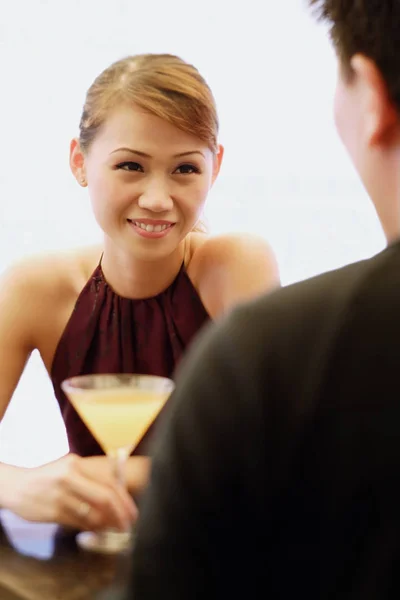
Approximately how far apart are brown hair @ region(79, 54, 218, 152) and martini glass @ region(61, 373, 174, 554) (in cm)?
68

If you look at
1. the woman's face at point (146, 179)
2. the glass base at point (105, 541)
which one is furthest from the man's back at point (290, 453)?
the woman's face at point (146, 179)

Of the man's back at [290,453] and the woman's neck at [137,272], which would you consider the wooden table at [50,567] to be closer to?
the man's back at [290,453]

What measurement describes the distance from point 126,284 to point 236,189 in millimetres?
1334

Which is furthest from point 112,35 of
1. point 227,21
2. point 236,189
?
point 236,189

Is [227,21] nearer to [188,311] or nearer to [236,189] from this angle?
[236,189]

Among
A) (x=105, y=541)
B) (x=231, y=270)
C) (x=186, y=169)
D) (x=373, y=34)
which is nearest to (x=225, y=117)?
(x=231, y=270)

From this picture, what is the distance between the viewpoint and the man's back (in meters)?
0.67

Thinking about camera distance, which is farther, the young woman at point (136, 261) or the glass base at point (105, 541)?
the young woman at point (136, 261)

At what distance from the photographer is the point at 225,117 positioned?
3.34 metres

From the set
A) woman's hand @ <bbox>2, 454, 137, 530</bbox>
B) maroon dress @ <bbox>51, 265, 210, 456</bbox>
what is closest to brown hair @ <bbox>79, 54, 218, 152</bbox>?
maroon dress @ <bbox>51, 265, 210, 456</bbox>

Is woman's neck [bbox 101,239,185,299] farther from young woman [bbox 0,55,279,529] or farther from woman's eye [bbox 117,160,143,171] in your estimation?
woman's eye [bbox 117,160,143,171]

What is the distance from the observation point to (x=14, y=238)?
3664mm

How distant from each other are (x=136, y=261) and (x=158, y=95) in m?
0.42

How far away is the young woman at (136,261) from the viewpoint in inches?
75.5
